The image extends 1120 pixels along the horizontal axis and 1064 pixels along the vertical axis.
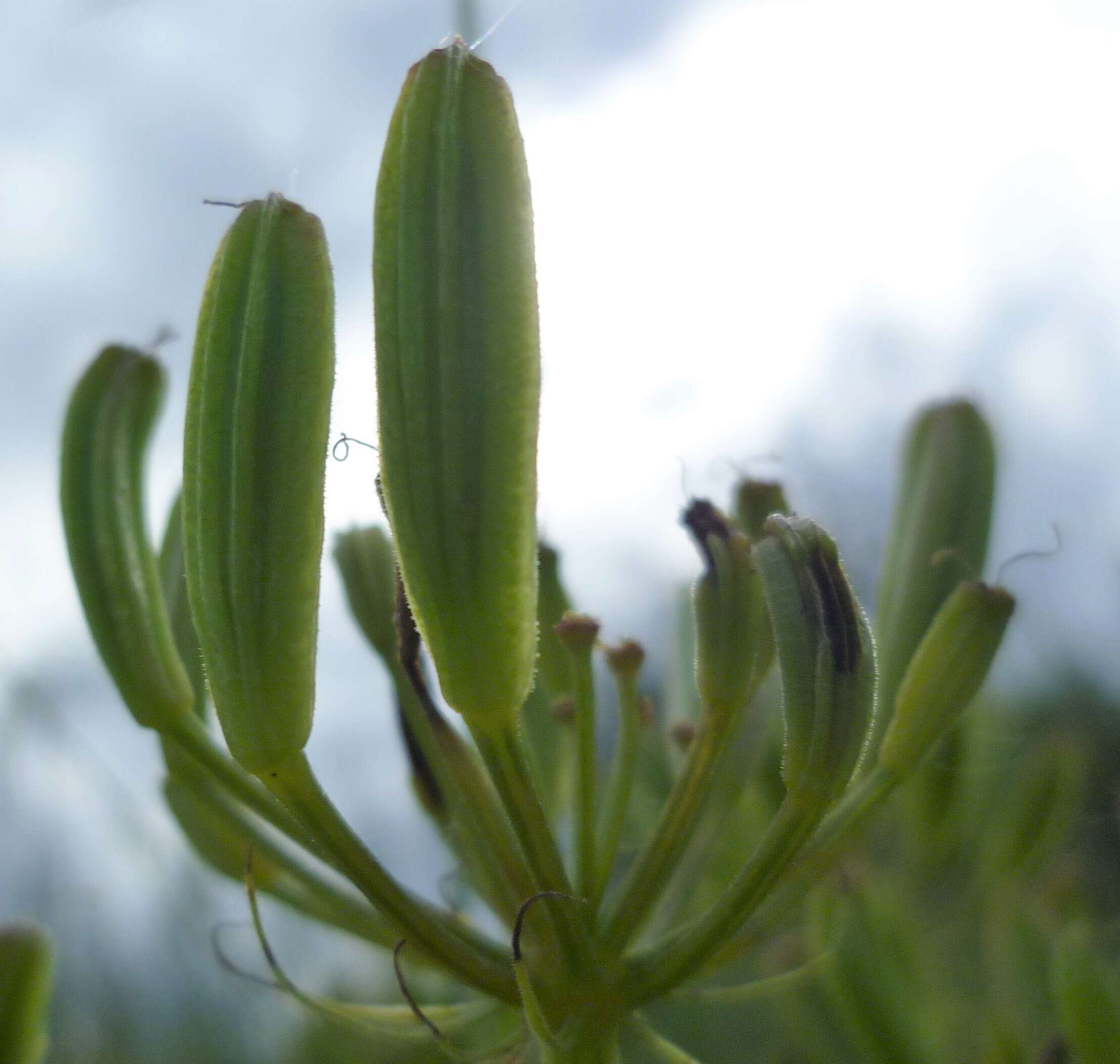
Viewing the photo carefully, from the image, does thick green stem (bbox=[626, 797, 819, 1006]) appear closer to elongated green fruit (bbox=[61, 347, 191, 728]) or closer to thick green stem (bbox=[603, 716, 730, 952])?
thick green stem (bbox=[603, 716, 730, 952])

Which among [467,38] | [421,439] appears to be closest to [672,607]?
[467,38]

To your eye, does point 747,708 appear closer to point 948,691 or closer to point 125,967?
point 948,691

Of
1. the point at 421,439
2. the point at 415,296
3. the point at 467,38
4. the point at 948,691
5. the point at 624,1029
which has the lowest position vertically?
the point at 624,1029

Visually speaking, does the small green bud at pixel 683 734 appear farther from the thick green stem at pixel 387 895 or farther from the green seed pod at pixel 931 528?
the thick green stem at pixel 387 895

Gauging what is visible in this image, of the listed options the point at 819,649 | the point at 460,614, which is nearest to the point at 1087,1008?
the point at 819,649

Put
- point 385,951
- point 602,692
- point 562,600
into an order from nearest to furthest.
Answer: point 385,951 < point 562,600 < point 602,692

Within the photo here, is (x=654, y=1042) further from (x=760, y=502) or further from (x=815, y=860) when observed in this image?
(x=760, y=502)

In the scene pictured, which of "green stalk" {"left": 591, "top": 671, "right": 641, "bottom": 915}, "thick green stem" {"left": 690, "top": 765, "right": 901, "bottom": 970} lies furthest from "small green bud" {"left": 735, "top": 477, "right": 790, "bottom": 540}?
"thick green stem" {"left": 690, "top": 765, "right": 901, "bottom": 970}
